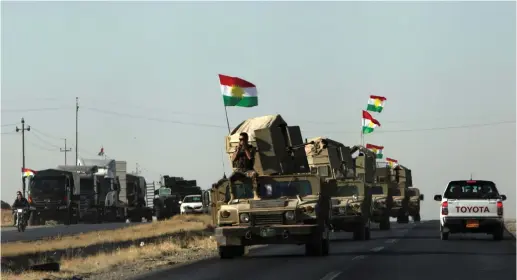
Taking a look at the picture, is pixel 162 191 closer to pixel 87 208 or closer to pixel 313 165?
pixel 87 208

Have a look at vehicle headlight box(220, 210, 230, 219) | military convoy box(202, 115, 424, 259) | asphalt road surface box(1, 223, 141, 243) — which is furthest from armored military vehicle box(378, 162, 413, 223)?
vehicle headlight box(220, 210, 230, 219)

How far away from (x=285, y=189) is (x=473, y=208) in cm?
878

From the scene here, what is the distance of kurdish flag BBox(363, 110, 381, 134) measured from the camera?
187 ft

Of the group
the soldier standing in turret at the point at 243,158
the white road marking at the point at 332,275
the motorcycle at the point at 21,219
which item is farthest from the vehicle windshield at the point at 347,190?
the motorcycle at the point at 21,219

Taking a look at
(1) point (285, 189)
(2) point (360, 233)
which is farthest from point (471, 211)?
(1) point (285, 189)

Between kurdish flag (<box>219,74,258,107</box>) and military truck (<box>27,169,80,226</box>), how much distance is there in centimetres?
2442

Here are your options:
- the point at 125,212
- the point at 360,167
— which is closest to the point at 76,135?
the point at 125,212

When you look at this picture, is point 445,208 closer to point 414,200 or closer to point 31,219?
point 414,200

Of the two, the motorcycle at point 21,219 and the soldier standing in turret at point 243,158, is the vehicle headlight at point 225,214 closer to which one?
the soldier standing in turret at point 243,158

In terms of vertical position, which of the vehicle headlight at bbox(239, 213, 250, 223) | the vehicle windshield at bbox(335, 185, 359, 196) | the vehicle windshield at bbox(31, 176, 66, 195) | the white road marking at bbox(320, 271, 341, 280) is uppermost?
the vehicle windshield at bbox(31, 176, 66, 195)

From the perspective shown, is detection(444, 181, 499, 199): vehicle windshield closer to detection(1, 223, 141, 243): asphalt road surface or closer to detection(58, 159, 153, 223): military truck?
detection(1, 223, 141, 243): asphalt road surface

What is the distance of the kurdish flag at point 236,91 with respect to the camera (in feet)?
105

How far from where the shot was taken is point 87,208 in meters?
58.6

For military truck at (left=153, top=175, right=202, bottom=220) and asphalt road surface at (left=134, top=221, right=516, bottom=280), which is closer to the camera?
asphalt road surface at (left=134, top=221, right=516, bottom=280)
